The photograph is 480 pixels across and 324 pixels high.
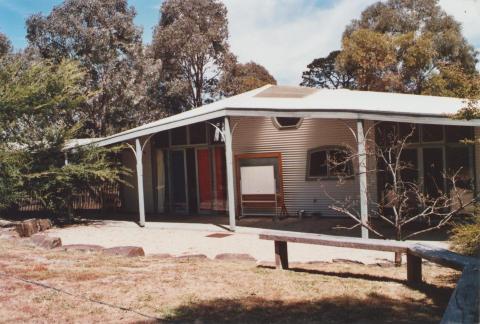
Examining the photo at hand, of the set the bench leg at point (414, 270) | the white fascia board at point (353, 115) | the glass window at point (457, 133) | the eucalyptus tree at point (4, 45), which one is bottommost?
the bench leg at point (414, 270)

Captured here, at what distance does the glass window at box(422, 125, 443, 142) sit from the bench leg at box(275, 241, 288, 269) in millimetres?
6620

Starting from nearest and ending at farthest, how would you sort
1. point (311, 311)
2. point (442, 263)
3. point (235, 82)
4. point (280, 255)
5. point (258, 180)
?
point (311, 311)
point (442, 263)
point (280, 255)
point (258, 180)
point (235, 82)

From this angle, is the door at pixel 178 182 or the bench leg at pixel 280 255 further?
the door at pixel 178 182

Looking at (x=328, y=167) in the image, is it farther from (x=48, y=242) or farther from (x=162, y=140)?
(x=48, y=242)

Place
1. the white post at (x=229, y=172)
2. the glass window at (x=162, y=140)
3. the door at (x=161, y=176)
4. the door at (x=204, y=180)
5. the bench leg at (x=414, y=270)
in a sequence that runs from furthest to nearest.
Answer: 1. the door at (x=161, y=176)
2. the glass window at (x=162, y=140)
3. the door at (x=204, y=180)
4. the white post at (x=229, y=172)
5. the bench leg at (x=414, y=270)

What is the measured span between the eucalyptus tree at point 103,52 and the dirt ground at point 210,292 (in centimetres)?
2099

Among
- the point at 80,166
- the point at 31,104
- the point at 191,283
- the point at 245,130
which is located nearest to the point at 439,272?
the point at 191,283

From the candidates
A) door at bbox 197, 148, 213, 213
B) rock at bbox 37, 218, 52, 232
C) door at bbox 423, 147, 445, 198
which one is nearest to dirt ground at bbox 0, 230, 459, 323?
door at bbox 423, 147, 445, 198

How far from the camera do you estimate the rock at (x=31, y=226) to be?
41.7 feet

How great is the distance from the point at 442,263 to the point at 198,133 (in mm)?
11656

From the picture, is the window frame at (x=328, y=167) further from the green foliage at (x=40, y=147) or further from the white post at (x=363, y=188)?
the green foliage at (x=40, y=147)

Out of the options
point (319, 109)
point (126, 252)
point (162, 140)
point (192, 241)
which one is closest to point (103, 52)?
point (162, 140)

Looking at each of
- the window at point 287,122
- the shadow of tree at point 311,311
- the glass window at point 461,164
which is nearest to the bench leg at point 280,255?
the shadow of tree at point 311,311

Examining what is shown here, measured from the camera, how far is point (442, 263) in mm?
5719
